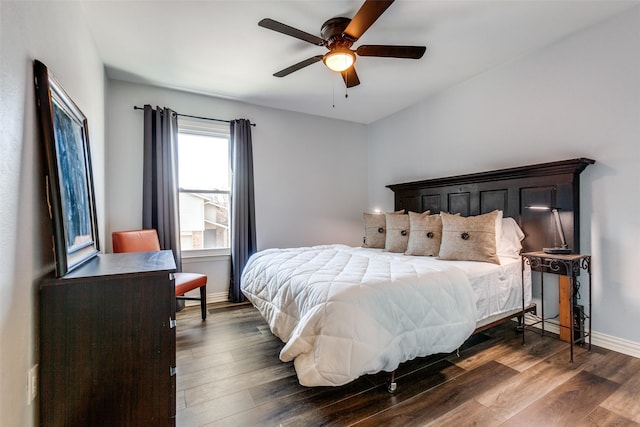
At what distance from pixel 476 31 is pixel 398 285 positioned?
7.67 feet

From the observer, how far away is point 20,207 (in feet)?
3.74

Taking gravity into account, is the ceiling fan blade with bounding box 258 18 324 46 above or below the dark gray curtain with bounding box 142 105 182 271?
above

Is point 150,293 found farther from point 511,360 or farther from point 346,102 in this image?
point 346,102

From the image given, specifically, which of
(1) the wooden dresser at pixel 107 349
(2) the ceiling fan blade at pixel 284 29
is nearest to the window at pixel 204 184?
(2) the ceiling fan blade at pixel 284 29

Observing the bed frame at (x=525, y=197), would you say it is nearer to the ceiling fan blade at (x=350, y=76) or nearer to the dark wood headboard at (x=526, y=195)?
the dark wood headboard at (x=526, y=195)

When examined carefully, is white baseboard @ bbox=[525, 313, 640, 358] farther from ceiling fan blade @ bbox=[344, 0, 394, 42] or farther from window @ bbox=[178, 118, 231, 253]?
window @ bbox=[178, 118, 231, 253]

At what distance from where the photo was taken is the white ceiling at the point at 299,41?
2279mm

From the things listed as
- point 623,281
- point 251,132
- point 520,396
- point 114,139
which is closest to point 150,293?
point 520,396

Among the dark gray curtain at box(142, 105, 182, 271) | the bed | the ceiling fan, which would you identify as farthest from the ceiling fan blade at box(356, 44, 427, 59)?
the dark gray curtain at box(142, 105, 182, 271)

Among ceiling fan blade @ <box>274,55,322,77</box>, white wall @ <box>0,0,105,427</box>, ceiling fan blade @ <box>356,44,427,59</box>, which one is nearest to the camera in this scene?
white wall @ <box>0,0,105,427</box>

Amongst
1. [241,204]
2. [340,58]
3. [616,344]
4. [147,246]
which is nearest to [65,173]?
[147,246]

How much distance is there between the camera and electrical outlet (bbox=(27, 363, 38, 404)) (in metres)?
1.17

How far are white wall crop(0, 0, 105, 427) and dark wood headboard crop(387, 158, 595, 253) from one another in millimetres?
3537

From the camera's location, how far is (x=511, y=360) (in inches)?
88.1
